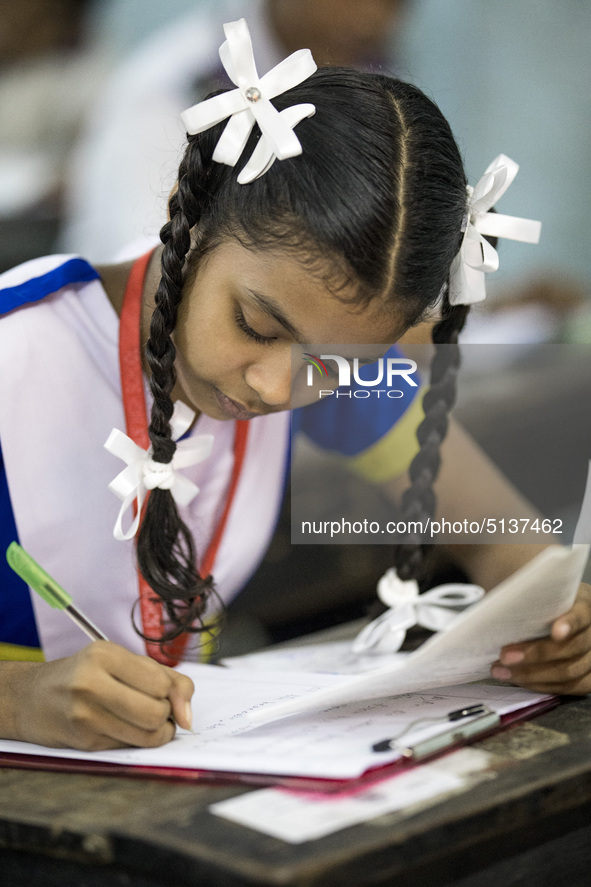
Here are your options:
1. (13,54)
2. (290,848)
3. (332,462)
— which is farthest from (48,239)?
(290,848)

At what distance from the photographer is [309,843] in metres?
0.43

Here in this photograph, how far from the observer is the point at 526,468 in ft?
5.18

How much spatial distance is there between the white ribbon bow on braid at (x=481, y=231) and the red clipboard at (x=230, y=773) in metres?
0.39

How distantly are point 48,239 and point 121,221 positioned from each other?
530 mm

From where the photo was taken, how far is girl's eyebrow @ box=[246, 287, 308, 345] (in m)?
0.71

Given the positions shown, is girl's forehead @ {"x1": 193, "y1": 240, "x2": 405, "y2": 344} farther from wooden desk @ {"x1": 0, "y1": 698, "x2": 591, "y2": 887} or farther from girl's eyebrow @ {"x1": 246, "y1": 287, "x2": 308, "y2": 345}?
wooden desk @ {"x1": 0, "y1": 698, "x2": 591, "y2": 887}

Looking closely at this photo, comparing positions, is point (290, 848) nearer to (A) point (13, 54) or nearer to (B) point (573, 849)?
(B) point (573, 849)

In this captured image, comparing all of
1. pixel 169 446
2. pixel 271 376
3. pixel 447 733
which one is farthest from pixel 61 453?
pixel 447 733

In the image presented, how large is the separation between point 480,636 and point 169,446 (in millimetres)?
335

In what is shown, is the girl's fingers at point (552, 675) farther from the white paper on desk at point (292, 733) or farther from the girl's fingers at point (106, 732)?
the girl's fingers at point (106, 732)

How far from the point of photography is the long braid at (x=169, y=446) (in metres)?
0.75

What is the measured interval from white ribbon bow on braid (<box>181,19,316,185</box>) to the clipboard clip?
1.40 feet

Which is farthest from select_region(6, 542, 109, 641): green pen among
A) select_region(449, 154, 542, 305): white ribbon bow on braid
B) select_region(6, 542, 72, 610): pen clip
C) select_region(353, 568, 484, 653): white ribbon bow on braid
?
select_region(449, 154, 542, 305): white ribbon bow on braid

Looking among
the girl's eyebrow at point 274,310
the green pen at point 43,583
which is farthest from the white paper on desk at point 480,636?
the girl's eyebrow at point 274,310
